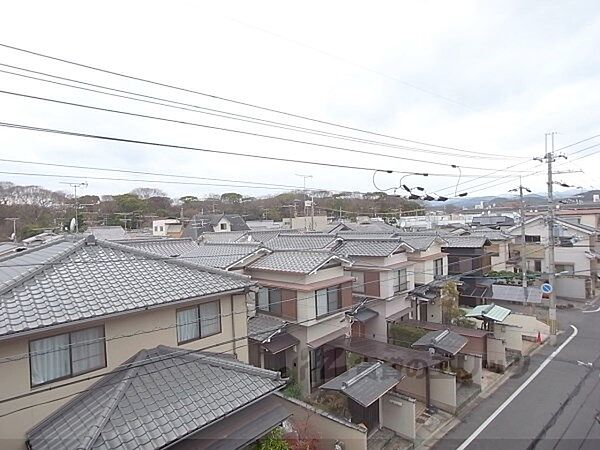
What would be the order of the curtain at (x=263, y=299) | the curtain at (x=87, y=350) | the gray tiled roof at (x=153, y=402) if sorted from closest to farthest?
1. the gray tiled roof at (x=153, y=402)
2. the curtain at (x=87, y=350)
3. the curtain at (x=263, y=299)

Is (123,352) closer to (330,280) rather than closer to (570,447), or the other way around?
(330,280)

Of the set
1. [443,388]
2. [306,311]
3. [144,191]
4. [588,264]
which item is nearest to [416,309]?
[443,388]

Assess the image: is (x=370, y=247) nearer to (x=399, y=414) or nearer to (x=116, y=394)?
(x=399, y=414)

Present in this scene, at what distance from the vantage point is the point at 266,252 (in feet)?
60.0

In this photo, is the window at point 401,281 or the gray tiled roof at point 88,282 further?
the window at point 401,281

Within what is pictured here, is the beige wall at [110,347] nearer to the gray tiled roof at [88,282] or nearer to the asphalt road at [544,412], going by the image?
the gray tiled roof at [88,282]

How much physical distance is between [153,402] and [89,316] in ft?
7.42

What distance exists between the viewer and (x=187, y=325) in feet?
32.8

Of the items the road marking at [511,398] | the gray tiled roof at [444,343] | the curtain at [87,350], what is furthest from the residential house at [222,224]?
the curtain at [87,350]

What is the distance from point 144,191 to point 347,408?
81836mm

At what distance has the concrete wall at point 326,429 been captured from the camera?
10852 millimetres

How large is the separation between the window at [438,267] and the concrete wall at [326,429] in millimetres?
15686

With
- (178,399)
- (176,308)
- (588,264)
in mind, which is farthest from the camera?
(588,264)

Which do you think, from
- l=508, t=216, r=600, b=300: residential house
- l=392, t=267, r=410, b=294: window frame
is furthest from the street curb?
l=508, t=216, r=600, b=300: residential house
